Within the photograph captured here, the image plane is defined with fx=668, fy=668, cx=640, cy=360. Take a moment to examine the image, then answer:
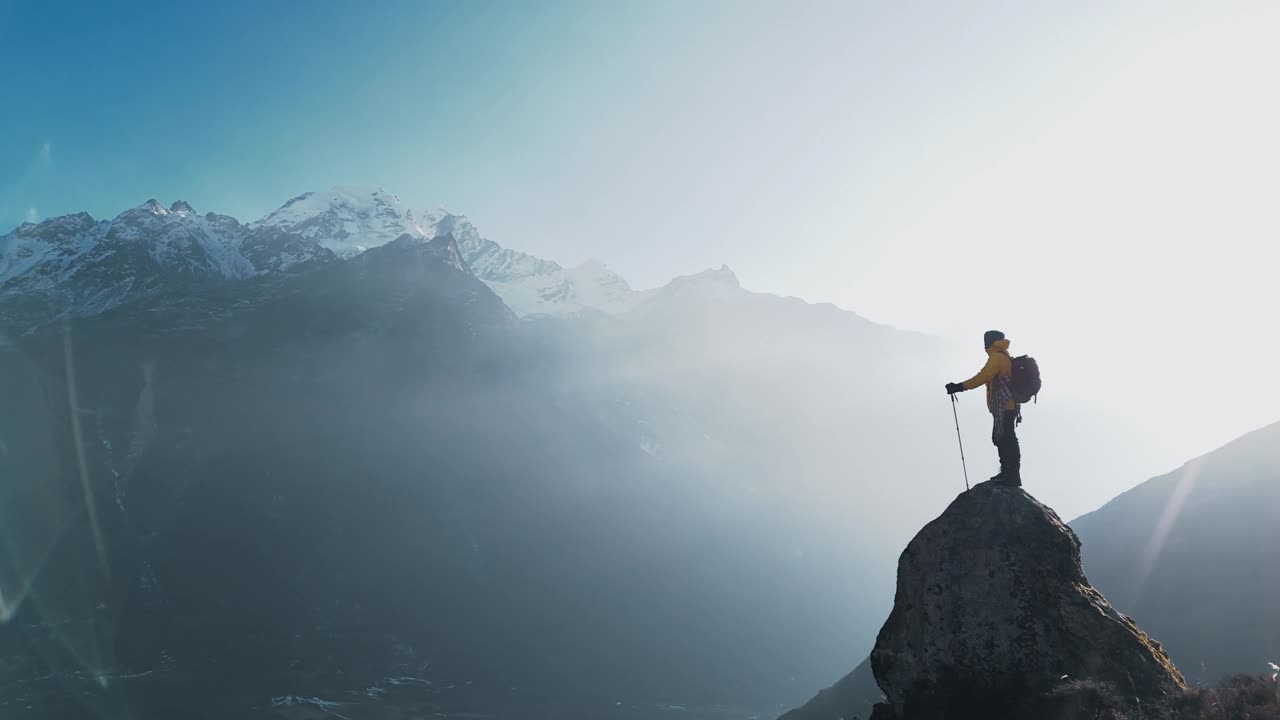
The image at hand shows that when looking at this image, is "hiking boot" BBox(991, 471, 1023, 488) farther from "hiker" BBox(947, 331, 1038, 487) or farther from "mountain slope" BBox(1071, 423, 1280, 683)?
"mountain slope" BBox(1071, 423, 1280, 683)

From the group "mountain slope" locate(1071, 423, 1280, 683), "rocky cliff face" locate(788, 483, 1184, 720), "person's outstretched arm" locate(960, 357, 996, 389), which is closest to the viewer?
"rocky cliff face" locate(788, 483, 1184, 720)

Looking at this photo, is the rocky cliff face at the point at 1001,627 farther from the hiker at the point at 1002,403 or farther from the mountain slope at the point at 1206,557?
the mountain slope at the point at 1206,557

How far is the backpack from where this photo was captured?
17062mm

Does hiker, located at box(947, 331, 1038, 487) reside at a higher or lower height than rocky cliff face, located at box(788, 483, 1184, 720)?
higher

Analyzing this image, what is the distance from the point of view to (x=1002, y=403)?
17.2 meters

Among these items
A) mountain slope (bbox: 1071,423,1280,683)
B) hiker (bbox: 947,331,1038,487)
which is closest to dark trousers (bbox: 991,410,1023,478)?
hiker (bbox: 947,331,1038,487)

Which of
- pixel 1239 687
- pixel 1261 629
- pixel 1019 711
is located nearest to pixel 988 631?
pixel 1019 711

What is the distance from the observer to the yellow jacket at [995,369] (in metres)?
17.1

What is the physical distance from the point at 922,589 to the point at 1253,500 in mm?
143891

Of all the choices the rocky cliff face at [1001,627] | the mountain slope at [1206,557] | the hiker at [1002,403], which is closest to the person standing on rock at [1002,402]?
the hiker at [1002,403]

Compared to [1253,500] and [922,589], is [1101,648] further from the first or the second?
[1253,500]

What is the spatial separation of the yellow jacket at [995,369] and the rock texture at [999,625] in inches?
104

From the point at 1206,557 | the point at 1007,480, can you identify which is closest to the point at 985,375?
the point at 1007,480

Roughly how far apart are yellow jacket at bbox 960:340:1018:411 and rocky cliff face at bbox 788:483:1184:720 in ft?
8.56
